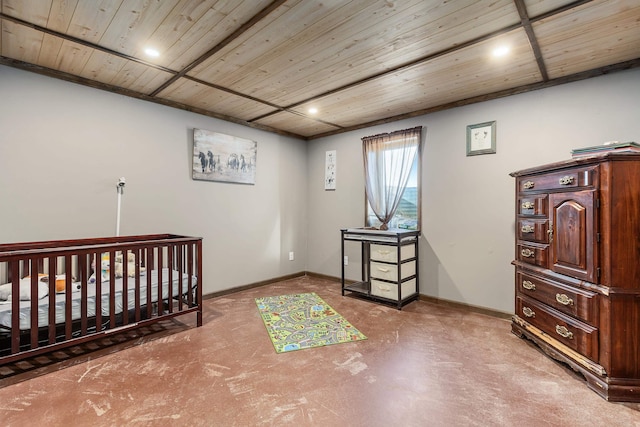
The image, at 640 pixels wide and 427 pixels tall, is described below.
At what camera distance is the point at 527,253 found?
2.44 metres

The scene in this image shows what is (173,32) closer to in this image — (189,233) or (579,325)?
(189,233)

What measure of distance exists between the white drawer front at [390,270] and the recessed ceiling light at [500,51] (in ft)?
7.01

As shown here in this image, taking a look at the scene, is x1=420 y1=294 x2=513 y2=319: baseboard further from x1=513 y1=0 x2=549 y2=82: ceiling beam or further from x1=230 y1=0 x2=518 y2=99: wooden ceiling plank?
x1=230 y1=0 x2=518 y2=99: wooden ceiling plank

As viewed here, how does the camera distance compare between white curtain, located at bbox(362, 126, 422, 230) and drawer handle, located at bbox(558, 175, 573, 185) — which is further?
white curtain, located at bbox(362, 126, 422, 230)

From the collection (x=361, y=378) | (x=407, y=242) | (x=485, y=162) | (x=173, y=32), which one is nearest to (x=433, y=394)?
(x=361, y=378)

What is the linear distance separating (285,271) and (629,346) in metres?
3.78

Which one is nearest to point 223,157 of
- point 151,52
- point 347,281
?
point 151,52

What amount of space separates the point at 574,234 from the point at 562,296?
1.45 feet

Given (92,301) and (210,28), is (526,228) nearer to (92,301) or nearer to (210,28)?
(210,28)

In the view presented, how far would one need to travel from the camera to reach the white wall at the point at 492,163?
2.56 m

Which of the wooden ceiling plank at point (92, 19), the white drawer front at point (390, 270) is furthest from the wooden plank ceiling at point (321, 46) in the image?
the white drawer front at point (390, 270)

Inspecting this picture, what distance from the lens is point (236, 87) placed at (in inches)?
118

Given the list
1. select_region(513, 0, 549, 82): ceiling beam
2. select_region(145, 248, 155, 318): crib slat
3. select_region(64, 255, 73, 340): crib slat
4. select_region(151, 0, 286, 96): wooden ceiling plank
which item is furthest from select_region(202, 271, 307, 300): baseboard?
select_region(513, 0, 549, 82): ceiling beam

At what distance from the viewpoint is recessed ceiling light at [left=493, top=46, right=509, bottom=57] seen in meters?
A: 2.23
